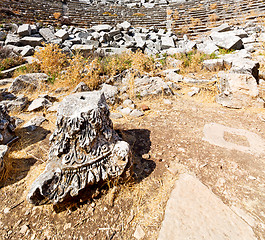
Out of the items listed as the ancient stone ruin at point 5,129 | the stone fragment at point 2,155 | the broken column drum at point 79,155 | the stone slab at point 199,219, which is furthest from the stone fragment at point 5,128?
the stone slab at point 199,219

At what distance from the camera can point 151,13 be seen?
1489cm

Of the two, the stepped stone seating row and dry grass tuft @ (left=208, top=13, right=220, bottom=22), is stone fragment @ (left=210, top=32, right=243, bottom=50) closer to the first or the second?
the stepped stone seating row

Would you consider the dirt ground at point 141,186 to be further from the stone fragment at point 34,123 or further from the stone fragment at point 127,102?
the stone fragment at point 127,102

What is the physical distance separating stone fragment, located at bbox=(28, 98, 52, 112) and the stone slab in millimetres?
3553

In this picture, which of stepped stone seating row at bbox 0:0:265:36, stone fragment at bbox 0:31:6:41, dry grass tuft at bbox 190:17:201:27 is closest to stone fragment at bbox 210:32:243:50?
stepped stone seating row at bbox 0:0:265:36

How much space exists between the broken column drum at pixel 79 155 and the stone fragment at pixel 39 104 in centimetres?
233

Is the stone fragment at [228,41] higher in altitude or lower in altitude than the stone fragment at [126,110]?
higher

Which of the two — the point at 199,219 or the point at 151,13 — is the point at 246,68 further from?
the point at 151,13

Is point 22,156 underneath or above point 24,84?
underneath

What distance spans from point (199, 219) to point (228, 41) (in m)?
8.99

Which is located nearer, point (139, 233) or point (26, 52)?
point (139, 233)

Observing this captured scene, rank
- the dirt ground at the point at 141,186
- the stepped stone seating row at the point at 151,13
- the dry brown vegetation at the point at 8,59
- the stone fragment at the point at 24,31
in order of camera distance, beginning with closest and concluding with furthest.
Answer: the dirt ground at the point at 141,186 < the dry brown vegetation at the point at 8,59 < the stone fragment at the point at 24,31 < the stepped stone seating row at the point at 151,13

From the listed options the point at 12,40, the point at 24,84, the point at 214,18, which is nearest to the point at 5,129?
the point at 24,84

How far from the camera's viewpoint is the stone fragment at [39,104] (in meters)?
3.77
